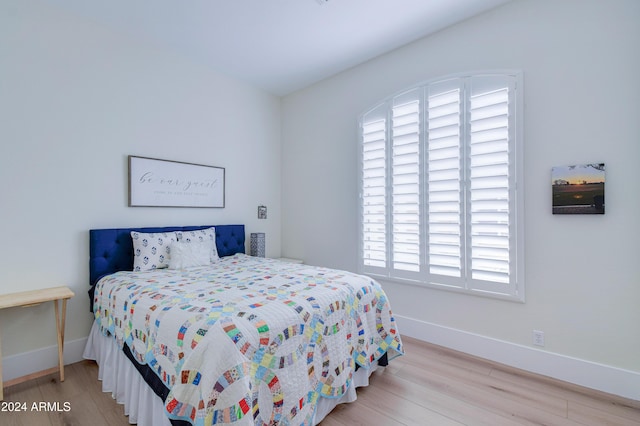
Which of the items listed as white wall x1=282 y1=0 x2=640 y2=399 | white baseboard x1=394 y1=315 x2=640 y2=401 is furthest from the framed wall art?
white baseboard x1=394 y1=315 x2=640 y2=401

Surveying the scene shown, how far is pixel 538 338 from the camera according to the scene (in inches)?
87.4

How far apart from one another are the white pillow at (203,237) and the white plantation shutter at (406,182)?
1.95 meters

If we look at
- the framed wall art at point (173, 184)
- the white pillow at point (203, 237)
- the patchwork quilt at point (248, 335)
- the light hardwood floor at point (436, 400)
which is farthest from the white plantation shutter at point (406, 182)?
the framed wall art at point (173, 184)

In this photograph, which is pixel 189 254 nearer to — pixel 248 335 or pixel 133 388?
pixel 133 388

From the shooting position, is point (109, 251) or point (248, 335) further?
point (109, 251)

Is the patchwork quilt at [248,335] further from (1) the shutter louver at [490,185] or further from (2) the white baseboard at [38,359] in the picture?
(1) the shutter louver at [490,185]

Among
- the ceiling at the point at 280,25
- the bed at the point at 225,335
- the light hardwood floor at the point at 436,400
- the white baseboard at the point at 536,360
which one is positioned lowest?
the light hardwood floor at the point at 436,400

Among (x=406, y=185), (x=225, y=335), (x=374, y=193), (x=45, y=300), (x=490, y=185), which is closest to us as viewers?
(x=225, y=335)

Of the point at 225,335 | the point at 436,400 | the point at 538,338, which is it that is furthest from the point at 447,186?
the point at 225,335

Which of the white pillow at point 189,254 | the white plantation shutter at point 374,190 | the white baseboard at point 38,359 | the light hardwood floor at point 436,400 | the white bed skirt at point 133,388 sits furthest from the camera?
the white plantation shutter at point 374,190

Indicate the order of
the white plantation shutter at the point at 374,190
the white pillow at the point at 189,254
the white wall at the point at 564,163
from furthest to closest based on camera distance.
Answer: the white plantation shutter at the point at 374,190
the white pillow at the point at 189,254
the white wall at the point at 564,163

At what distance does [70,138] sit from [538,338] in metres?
4.17

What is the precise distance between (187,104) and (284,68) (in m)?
1.21

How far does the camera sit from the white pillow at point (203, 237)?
2922 millimetres
